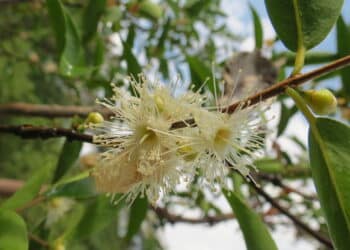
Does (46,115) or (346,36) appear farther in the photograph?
(46,115)

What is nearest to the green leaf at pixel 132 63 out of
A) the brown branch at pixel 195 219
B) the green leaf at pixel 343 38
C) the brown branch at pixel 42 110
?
the brown branch at pixel 42 110

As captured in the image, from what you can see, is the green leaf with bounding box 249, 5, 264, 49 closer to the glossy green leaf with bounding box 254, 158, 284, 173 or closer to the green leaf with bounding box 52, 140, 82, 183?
the glossy green leaf with bounding box 254, 158, 284, 173

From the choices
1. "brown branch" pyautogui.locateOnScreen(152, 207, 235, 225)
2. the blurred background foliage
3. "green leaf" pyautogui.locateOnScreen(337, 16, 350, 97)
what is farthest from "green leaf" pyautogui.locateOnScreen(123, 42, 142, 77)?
"brown branch" pyautogui.locateOnScreen(152, 207, 235, 225)

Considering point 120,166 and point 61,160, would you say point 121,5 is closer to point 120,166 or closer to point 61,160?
point 61,160

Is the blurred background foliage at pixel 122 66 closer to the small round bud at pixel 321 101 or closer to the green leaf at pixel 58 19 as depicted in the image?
the green leaf at pixel 58 19

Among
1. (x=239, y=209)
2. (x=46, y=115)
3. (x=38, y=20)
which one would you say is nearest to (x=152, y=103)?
(x=239, y=209)

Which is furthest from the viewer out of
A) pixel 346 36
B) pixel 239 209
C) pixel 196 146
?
pixel 346 36
